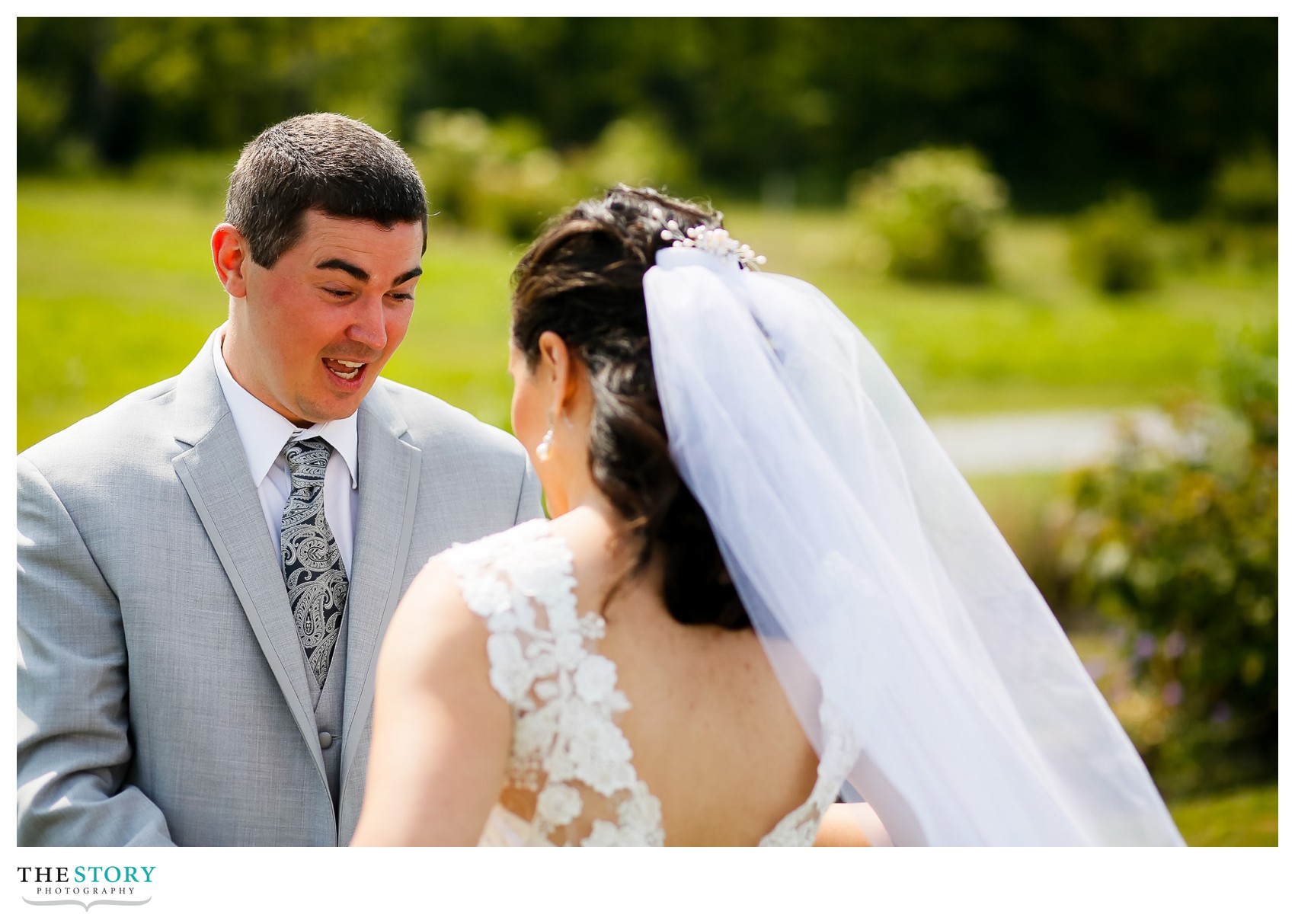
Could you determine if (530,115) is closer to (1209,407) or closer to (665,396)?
(1209,407)

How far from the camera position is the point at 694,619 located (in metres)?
1.63

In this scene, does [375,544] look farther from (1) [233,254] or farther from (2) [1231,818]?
(2) [1231,818]

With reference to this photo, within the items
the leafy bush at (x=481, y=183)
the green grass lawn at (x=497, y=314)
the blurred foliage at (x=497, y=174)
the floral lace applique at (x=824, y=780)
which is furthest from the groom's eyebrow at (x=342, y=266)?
the leafy bush at (x=481, y=183)

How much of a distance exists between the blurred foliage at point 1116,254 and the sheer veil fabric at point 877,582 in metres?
11.0

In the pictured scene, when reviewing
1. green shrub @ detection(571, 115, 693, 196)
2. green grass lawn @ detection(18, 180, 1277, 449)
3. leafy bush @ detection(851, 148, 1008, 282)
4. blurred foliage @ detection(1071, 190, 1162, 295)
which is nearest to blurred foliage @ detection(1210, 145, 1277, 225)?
green grass lawn @ detection(18, 180, 1277, 449)

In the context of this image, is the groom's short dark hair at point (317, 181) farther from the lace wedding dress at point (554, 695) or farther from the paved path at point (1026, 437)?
the paved path at point (1026, 437)

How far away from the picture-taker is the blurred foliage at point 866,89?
12.1 m

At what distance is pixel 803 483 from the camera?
1786 millimetres

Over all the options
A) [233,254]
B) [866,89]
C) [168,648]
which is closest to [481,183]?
[866,89]

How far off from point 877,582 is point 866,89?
506 inches

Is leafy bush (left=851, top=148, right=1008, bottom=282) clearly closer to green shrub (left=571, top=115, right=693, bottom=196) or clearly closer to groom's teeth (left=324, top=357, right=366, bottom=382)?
green shrub (left=571, top=115, right=693, bottom=196)

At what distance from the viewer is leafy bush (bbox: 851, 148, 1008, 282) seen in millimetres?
11352
